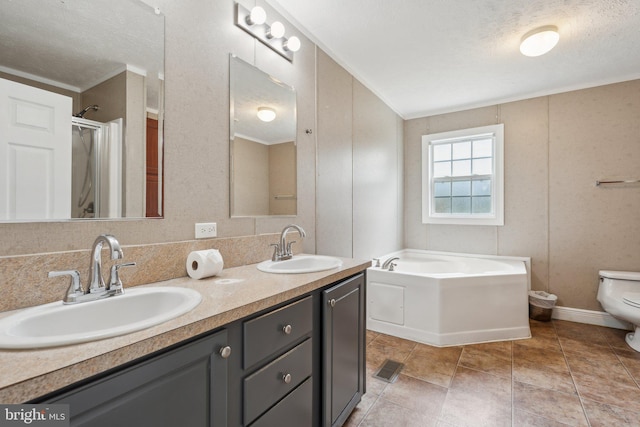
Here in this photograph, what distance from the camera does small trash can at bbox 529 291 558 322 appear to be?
308cm

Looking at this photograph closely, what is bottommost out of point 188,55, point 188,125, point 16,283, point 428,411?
point 428,411

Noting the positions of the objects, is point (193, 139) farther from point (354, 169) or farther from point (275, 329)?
point (354, 169)

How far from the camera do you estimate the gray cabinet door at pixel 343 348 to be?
1392mm

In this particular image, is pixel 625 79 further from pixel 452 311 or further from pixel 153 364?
pixel 153 364

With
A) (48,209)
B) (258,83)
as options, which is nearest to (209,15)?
(258,83)

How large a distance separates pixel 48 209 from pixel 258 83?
1279 millimetres

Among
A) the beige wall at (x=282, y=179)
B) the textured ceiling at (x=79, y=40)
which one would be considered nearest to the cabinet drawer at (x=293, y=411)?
the beige wall at (x=282, y=179)

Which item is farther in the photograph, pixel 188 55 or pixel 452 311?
pixel 452 311

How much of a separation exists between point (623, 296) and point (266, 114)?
11.1 feet

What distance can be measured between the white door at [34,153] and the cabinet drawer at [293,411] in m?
1.04

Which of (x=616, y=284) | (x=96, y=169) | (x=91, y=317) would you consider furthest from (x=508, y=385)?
(x=96, y=169)

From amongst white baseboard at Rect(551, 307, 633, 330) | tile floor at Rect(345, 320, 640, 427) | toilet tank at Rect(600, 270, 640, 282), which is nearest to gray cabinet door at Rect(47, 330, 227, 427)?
tile floor at Rect(345, 320, 640, 427)

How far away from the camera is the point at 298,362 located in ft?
4.01

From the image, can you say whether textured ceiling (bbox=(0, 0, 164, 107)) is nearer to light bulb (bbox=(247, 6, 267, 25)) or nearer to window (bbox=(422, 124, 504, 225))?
light bulb (bbox=(247, 6, 267, 25))
